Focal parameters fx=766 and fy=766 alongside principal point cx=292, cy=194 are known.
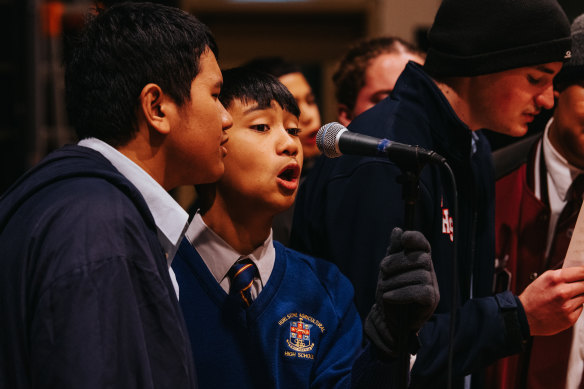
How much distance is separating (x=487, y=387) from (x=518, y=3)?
1.12 m

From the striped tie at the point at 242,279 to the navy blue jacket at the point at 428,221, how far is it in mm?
249

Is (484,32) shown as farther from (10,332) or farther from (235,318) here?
(10,332)

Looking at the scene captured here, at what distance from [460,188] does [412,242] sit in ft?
2.18

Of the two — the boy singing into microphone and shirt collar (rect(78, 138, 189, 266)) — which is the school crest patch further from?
shirt collar (rect(78, 138, 189, 266))

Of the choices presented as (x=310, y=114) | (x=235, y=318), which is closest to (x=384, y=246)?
(x=235, y=318)

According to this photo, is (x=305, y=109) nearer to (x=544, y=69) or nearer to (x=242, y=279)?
(x=544, y=69)

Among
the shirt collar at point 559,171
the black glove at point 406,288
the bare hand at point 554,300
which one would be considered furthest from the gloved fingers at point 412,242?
the shirt collar at point 559,171

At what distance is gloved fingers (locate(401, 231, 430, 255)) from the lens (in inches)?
59.9

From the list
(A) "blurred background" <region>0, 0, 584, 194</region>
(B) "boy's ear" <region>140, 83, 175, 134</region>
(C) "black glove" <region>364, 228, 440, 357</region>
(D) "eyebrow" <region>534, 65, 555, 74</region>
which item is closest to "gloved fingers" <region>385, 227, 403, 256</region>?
(C) "black glove" <region>364, 228, 440, 357</region>

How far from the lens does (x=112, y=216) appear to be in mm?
1281

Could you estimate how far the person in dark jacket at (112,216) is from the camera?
1.22 metres

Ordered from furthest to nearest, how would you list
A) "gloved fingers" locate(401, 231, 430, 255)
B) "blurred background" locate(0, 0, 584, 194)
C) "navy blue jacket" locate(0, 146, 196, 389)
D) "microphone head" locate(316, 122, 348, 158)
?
"blurred background" locate(0, 0, 584, 194)
"microphone head" locate(316, 122, 348, 158)
"gloved fingers" locate(401, 231, 430, 255)
"navy blue jacket" locate(0, 146, 196, 389)

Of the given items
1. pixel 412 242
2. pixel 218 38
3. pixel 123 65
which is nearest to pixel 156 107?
pixel 123 65

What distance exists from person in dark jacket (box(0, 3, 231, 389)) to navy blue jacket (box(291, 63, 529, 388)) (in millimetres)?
450
